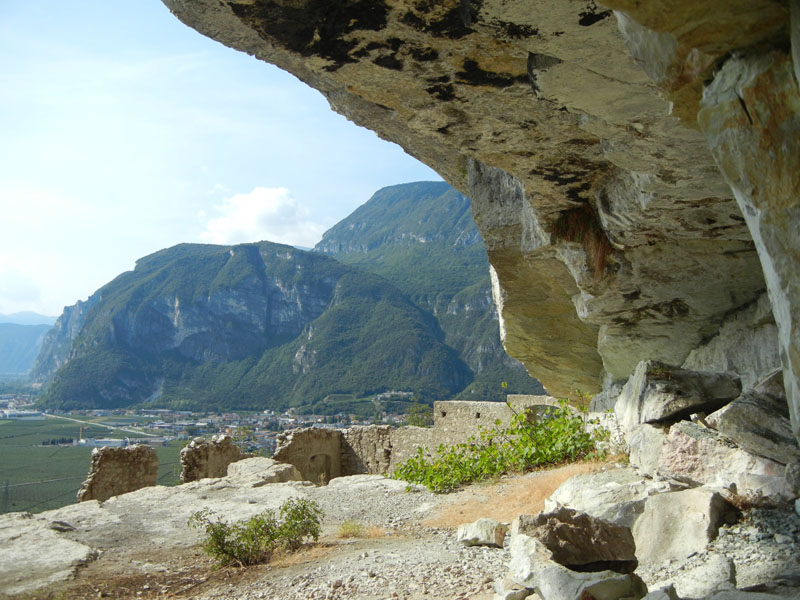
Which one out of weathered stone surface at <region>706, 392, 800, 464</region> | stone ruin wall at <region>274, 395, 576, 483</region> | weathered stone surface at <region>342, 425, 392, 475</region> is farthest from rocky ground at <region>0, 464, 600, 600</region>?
weathered stone surface at <region>342, 425, 392, 475</region>

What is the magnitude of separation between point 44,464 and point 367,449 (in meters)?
30.3

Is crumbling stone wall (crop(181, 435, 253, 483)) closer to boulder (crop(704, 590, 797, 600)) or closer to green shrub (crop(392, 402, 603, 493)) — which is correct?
green shrub (crop(392, 402, 603, 493))

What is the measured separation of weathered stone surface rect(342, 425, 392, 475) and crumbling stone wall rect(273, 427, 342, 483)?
0.69 ft

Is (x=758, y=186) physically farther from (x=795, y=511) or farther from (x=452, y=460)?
(x=452, y=460)

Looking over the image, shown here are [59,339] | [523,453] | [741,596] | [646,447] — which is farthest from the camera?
[59,339]

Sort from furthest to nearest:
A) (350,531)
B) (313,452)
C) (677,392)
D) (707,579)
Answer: (313,452) < (350,531) < (677,392) < (707,579)

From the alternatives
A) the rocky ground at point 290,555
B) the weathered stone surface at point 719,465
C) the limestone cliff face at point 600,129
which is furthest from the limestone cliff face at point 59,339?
the weathered stone surface at point 719,465

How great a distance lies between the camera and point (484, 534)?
18.8ft

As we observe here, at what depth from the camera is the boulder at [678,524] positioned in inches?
164

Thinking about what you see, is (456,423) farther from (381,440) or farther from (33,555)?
(33,555)

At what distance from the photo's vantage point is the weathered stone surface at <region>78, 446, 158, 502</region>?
12977 millimetres

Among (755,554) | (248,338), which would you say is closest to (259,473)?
(755,554)

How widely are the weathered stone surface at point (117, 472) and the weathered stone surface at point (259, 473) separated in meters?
1.83

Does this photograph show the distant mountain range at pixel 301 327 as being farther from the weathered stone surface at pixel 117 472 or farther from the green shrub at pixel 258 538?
the green shrub at pixel 258 538
